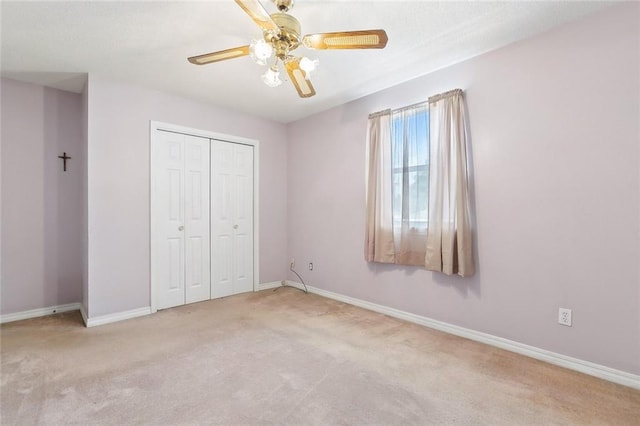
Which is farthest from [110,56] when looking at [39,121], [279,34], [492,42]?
[492,42]

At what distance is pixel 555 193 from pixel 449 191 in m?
0.78

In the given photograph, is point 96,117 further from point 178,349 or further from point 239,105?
point 178,349

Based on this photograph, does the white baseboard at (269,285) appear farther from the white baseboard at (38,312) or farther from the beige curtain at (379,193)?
the white baseboard at (38,312)

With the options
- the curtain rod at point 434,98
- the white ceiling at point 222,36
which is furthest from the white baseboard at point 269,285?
the curtain rod at point 434,98

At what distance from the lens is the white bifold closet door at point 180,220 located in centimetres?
358

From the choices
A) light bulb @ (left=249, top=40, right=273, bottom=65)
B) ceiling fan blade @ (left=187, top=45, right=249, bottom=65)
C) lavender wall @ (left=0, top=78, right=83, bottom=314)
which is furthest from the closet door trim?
light bulb @ (left=249, top=40, right=273, bottom=65)

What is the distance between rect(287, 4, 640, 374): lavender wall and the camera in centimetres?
204

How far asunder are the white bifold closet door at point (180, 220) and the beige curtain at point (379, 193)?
212cm

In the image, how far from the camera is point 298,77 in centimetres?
226

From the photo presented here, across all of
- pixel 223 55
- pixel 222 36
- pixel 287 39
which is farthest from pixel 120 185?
pixel 287 39

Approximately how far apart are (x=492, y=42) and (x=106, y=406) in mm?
3773

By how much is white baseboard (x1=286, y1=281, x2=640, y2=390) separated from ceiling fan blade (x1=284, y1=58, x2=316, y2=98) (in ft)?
8.02

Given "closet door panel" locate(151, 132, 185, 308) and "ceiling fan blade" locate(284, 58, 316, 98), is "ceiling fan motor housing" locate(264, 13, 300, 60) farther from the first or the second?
"closet door panel" locate(151, 132, 185, 308)

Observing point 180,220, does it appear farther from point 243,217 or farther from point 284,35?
point 284,35
